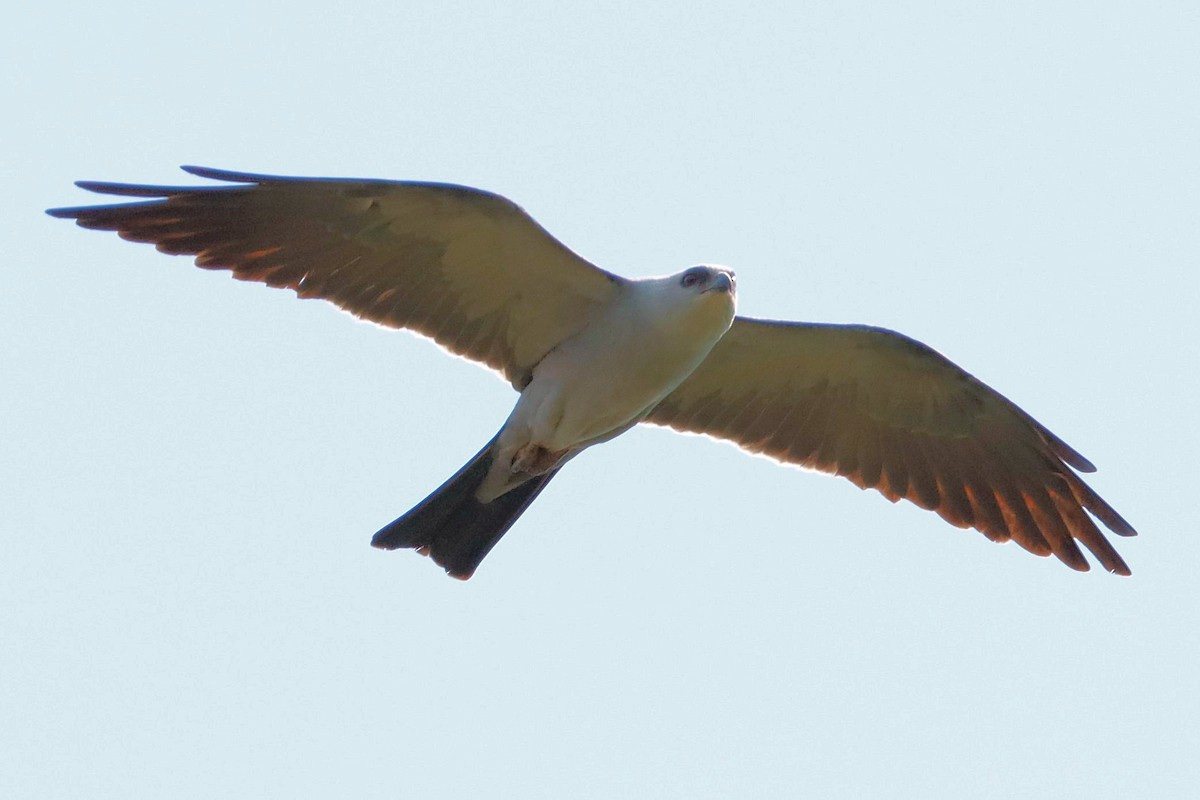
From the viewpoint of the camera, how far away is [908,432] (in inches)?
466

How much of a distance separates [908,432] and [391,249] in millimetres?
3878

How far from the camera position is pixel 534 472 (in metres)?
10.7

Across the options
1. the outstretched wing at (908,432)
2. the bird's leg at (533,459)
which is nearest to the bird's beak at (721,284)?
the outstretched wing at (908,432)

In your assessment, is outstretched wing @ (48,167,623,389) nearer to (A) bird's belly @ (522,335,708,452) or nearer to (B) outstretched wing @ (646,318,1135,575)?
(A) bird's belly @ (522,335,708,452)

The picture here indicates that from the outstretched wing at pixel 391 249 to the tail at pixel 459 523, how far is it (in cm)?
69

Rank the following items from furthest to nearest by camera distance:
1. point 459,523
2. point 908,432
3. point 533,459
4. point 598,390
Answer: point 908,432, point 459,523, point 533,459, point 598,390

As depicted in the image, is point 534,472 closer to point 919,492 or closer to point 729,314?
point 729,314

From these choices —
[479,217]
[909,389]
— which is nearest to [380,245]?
[479,217]

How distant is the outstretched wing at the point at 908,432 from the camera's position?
11.3 meters

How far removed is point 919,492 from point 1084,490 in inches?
44.5

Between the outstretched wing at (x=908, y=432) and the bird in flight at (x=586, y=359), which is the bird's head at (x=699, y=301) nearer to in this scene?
the bird in flight at (x=586, y=359)

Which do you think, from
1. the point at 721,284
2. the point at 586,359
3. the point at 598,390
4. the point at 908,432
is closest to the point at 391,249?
the point at 586,359

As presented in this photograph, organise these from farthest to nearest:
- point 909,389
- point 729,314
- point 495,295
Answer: point 909,389 → point 495,295 → point 729,314

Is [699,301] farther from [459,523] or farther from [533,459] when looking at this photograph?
[459,523]
